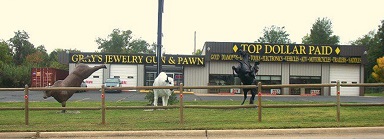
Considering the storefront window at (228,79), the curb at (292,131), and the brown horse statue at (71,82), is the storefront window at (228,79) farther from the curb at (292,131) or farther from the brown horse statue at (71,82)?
the curb at (292,131)

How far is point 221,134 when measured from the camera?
379 inches

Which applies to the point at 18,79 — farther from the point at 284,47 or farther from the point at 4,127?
the point at 4,127

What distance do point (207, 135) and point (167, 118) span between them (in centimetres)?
302

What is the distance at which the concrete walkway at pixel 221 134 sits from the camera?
962cm

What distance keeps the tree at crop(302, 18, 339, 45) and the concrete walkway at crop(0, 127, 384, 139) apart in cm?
8649

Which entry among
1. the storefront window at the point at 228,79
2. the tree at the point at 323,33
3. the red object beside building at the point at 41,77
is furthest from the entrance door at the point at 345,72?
the tree at the point at 323,33

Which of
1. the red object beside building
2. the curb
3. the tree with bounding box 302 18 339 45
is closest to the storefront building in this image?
the red object beside building

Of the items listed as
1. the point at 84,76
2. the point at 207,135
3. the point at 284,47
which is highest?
the point at 284,47

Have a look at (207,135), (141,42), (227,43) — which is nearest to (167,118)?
(207,135)

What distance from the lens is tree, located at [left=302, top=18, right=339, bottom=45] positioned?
92.7 metres

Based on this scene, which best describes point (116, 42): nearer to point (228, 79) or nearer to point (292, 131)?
point (228, 79)

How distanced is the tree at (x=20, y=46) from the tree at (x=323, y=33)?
2632 inches

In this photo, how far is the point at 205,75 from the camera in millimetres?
40625

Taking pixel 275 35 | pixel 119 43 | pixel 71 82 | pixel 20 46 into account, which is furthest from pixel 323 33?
pixel 71 82
